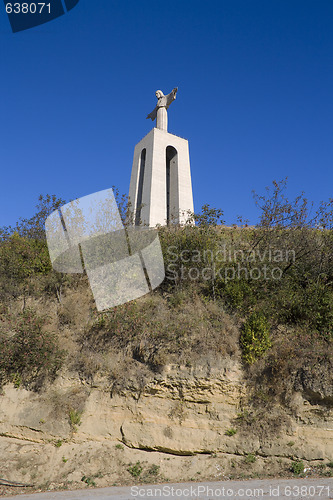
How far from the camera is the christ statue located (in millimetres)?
23500

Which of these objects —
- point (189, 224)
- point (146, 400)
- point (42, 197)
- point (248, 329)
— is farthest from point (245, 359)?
point (42, 197)

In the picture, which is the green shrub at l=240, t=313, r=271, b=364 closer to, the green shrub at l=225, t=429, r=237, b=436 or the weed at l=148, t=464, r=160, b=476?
the green shrub at l=225, t=429, r=237, b=436

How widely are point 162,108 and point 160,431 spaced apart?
23.5 metres

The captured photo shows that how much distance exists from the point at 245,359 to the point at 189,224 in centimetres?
546

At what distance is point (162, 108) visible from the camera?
2402cm

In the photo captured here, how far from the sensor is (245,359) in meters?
7.43

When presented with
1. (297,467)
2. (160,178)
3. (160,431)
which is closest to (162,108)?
(160,178)

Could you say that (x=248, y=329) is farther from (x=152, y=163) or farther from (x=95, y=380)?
(x=152, y=163)

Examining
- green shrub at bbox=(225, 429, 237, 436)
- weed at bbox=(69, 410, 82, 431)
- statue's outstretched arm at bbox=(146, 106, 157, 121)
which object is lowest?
green shrub at bbox=(225, 429, 237, 436)

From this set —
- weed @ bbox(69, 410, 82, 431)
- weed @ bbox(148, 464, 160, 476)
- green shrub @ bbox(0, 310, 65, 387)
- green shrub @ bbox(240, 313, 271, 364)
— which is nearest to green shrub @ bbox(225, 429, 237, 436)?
green shrub @ bbox(240, 313, 271, 364)

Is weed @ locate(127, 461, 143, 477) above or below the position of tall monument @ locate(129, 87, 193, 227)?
below

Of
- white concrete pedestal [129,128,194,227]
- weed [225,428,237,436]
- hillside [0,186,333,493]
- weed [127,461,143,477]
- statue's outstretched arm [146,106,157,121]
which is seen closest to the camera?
weed [127,461,143,477]

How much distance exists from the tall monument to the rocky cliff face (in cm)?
1352

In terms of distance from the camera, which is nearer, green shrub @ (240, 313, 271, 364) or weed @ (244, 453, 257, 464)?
weed @ (244, 453, 257, 464)
